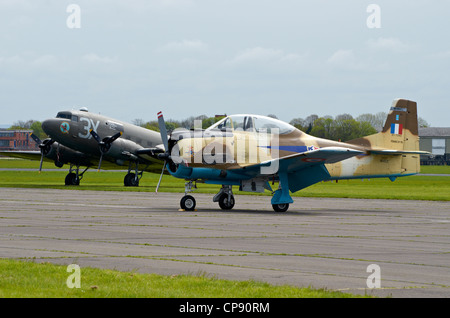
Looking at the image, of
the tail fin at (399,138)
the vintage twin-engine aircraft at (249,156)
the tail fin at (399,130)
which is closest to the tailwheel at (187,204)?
the vintage twin-engine aircraft at (249,156)

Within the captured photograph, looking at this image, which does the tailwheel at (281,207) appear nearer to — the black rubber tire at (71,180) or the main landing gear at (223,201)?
the main landing gear at (223,201)

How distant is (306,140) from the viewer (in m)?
27.9

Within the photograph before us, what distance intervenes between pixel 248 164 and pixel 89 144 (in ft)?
77.5

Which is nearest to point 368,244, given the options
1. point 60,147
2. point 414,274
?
point 414,274

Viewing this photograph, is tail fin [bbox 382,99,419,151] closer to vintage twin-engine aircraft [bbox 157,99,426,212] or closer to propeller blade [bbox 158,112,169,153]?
vintage twin-engine aircraft [bbox 157,99,426,212]

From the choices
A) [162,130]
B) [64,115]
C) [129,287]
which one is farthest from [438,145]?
[129,287]

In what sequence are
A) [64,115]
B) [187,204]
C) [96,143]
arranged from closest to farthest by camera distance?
[187,204] < [64,115] < [96,143]

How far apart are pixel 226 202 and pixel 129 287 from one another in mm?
18005

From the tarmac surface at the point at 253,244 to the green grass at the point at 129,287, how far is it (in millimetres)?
639

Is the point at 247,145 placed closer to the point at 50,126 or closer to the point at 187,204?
the point at 187,204

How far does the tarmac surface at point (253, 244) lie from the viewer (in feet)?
37.9

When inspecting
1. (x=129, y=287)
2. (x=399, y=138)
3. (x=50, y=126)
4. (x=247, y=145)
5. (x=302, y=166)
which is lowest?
(x=129, y=287)

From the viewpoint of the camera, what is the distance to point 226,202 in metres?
28.0

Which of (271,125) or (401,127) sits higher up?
(401,127)
